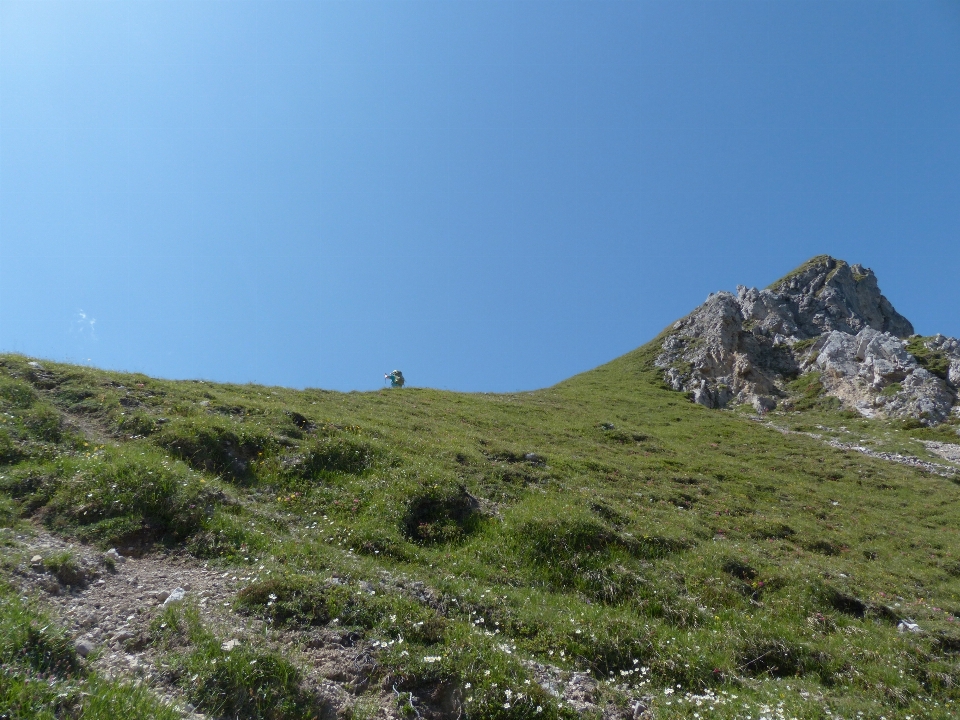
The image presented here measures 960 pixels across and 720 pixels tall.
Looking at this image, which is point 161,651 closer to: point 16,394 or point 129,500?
point 129,500

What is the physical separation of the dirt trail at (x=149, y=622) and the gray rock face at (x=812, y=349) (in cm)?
5597

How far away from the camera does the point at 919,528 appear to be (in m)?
24.7

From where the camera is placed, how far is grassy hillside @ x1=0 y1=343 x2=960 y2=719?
916 cm

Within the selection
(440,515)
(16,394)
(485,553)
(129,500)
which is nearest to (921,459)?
(485,553)

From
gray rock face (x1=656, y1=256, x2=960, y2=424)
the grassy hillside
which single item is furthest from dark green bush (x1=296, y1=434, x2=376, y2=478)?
gray rock face (x1=656, y1=256, x2=960, y2=424)

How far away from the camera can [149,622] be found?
894 centimetres

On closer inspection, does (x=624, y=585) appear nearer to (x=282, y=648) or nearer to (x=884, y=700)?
(x=884, y=700)

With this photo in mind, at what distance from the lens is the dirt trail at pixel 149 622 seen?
7.88 meters

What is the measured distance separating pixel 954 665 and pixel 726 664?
17.3 feet

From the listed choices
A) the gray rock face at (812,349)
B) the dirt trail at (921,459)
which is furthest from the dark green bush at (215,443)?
the gray rock face at (812,349)

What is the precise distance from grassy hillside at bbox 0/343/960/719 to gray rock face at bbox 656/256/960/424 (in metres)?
29.8

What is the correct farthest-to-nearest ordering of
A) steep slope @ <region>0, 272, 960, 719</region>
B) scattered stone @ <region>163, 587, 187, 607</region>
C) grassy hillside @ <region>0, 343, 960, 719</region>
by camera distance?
scattered stone @ <region>163, 587, 187, 607</region>, grassy hillside @ <region>0, 343, 960, 719</region>, steep slope @ <region>0, 272, 960, 719</region>

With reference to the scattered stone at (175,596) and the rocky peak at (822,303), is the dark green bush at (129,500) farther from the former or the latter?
the rocky peak at (822,303)

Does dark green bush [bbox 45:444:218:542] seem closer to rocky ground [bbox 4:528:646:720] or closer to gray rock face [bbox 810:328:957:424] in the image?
rocky ground [bbox 4:528:646:720]
